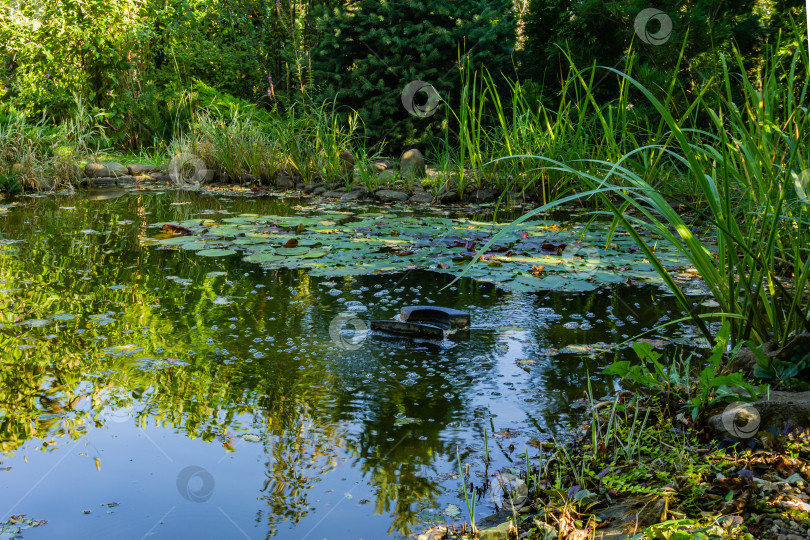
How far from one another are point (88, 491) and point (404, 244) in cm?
294

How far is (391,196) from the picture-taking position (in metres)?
6.78

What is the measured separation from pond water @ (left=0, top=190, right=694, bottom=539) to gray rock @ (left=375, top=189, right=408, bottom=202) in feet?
9.99

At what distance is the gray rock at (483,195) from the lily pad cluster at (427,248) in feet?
4.06

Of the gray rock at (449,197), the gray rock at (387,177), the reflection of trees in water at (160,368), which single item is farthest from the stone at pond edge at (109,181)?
the reflection of trees in water at (160,368)

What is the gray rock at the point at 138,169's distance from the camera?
809cm

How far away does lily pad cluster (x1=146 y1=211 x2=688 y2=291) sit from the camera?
362 centimetres

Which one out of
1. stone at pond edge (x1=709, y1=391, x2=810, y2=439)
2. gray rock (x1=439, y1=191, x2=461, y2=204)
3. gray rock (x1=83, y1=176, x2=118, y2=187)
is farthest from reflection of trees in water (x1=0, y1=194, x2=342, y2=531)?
gray rock (x1=83, y1=176, x2=118, y2=187)

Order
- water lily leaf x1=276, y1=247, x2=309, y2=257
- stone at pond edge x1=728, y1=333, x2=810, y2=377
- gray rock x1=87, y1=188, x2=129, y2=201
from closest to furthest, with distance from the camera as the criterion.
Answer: stone at pond edge x1=728, y1=333, x2=810, y2=377, water lily leaf x1=276, y1=247, x2=309, y2=257, gray rock x1=87, y1=188, x2=129, y2=201

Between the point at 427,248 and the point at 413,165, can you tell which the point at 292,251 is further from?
the point at 413,165

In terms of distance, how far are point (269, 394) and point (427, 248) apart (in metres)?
2.18

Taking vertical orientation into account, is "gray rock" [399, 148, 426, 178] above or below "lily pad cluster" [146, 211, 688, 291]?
above

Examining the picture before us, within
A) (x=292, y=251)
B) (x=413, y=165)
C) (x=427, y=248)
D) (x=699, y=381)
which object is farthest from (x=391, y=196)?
(x=699, y=381)

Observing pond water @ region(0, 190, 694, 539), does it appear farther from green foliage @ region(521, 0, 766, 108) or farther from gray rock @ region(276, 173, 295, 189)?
gray rock @ region(276, 173, 295, 189)

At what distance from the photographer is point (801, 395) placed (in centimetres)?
170
